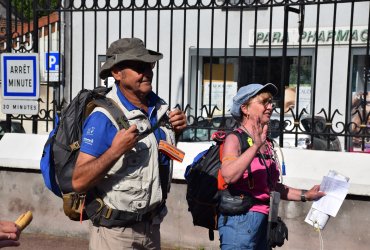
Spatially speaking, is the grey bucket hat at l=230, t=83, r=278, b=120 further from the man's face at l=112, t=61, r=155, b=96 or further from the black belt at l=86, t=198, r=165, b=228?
the black belt at l=86, t=198, r=165, b=228

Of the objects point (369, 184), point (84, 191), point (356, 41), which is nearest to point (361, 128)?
point (369, 184)

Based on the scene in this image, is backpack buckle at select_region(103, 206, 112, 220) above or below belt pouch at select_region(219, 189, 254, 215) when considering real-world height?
above

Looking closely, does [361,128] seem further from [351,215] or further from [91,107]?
[91,107]

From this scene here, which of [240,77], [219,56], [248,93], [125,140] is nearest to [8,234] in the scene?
[125,140]

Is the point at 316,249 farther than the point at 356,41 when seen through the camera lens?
No

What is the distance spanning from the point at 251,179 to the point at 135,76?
105cm

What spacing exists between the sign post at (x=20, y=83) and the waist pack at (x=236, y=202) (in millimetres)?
3955

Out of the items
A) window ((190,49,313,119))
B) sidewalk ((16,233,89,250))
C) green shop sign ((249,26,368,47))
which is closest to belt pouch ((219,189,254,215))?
sidewalk ((16,233,89,250))

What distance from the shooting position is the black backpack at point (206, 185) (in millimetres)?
4051

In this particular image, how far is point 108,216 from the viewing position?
329 centimetres

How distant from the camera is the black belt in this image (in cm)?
329

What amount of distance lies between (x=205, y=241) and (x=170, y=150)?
133 inches

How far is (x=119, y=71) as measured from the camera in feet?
11.2

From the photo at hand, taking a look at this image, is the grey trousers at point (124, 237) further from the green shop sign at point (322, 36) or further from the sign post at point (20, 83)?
the green shop sign at point (322, 36)
